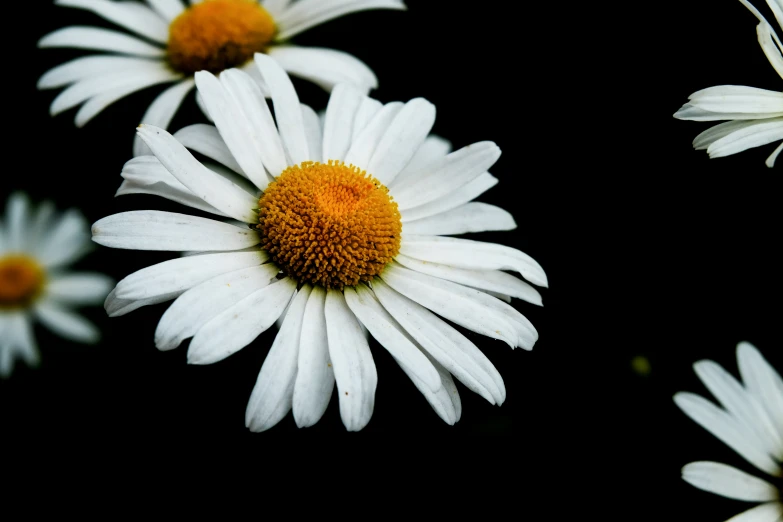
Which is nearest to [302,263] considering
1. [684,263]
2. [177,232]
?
[177,232]

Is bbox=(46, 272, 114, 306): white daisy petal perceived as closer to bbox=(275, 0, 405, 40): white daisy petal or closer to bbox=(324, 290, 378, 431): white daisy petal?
bbox=(275, 0, 405, 40): white daisy petal

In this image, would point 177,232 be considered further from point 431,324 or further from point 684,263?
point 684,263

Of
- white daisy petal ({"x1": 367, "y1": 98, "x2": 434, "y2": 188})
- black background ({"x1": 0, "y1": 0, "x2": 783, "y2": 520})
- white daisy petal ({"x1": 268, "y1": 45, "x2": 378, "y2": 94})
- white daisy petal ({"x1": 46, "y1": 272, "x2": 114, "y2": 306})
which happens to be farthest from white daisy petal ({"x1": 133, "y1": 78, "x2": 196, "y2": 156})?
white daisy petal ({"x1": 46, "y1": 272, "x2": 114, "y2": 306})

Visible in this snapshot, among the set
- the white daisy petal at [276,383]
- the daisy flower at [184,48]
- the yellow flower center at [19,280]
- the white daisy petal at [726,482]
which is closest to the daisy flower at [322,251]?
the white daisy petal at [276,383]

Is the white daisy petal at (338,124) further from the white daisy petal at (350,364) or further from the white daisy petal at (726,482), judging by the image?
the white daisy petal at (726,482)

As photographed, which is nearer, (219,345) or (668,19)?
(219,345)

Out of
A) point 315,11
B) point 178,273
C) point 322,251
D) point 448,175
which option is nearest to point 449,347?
point 322,251
